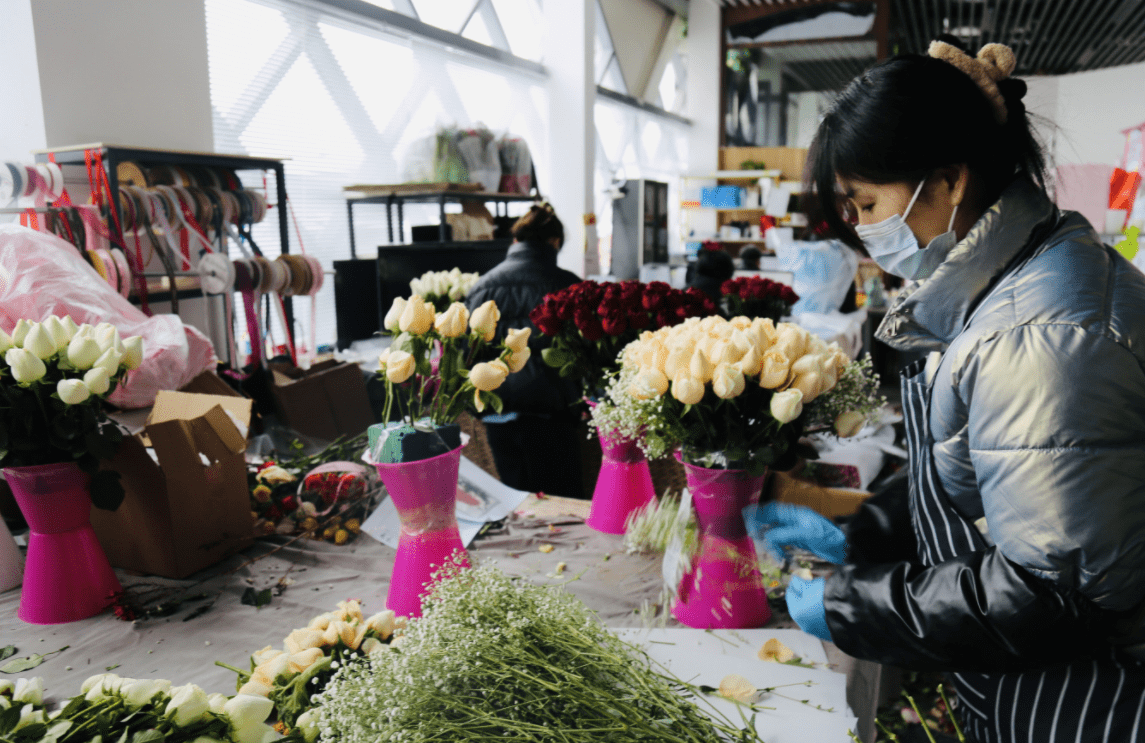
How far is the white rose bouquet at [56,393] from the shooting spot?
1.13 m

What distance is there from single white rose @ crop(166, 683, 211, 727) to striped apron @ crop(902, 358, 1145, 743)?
2.66 feet

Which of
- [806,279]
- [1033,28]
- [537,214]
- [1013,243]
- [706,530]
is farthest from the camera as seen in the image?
[1033,28]

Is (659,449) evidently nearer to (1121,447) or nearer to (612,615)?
(612,615)

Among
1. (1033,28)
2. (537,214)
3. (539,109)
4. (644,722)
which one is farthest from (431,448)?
(1033,28)

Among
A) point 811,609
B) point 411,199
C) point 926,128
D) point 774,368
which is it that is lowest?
point 811,609

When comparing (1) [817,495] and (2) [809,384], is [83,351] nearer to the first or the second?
(2) [809,384]

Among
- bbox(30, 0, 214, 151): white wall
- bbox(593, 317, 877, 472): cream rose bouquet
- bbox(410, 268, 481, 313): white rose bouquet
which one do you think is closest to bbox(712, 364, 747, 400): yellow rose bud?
bbox(593, 317, 877, 472): cream rose bouquet

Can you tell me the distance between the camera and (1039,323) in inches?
28.9

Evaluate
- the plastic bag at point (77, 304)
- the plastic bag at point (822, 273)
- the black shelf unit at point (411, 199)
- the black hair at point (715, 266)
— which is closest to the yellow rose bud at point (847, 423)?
the plastic bag at point (77, 304)

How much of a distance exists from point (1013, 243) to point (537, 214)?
82.6 inches

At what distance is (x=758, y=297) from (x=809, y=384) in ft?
6.24

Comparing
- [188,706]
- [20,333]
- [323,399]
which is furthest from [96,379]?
[323,399]

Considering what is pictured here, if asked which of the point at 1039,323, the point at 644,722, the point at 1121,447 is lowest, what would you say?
the point at 644,722

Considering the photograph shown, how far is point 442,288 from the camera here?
2.68m
